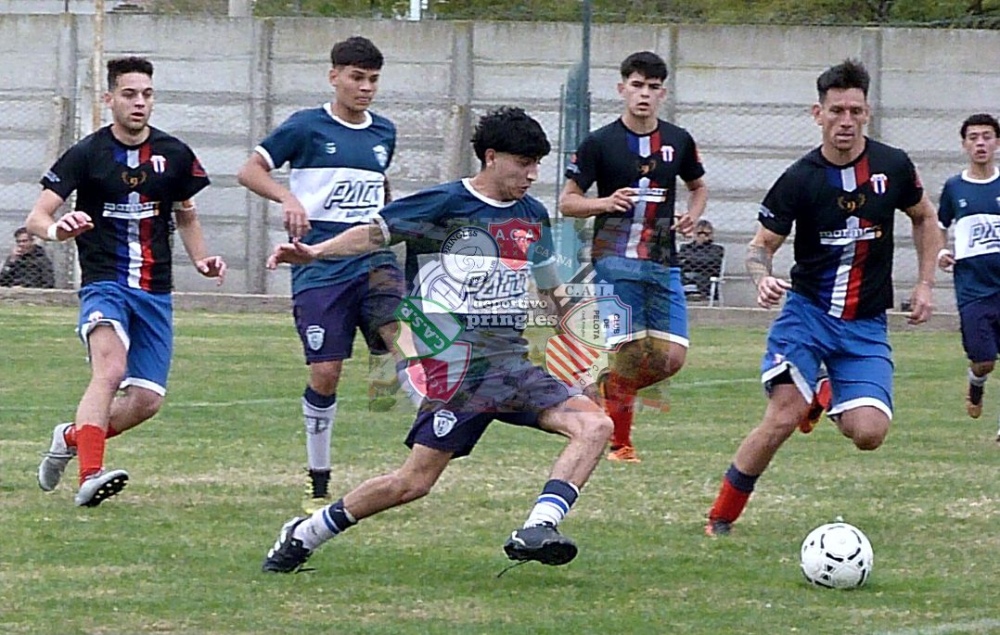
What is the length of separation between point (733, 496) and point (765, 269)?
0.93 m

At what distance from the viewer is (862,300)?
23.9 feet

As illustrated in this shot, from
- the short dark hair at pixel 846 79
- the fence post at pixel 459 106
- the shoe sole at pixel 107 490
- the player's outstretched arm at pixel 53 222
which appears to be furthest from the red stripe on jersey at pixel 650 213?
the fence post at pixel 459 106

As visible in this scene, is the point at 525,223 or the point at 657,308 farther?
the point at 657,308

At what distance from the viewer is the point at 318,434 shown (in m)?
8.06

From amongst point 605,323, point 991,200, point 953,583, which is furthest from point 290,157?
point 991,200

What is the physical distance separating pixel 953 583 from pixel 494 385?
179 cm

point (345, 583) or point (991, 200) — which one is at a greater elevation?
point (991, 200)

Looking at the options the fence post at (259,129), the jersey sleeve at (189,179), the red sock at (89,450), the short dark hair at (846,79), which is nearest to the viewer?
the short dark hair at (846,79)

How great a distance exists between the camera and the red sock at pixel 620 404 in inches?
333

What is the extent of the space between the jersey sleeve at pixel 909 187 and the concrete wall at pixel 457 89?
14236mm

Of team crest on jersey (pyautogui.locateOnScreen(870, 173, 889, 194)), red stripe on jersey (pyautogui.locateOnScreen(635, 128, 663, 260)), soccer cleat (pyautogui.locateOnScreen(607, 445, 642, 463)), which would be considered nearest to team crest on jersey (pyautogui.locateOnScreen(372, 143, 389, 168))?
red stripe on jersey (pyautogui.locateOnScreen(635, 128, 663, 260))

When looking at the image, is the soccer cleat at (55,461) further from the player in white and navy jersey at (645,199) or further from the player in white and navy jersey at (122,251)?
the player in white and navy jersey at (645,199)

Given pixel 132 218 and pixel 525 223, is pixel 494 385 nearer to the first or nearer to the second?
pixel 525 223

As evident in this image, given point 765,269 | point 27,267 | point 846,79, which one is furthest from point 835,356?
point 27,267
